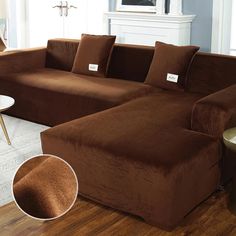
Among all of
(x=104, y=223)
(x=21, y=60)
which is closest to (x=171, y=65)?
(x=21, y=60)

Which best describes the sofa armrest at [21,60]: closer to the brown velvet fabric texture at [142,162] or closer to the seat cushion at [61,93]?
the seat cushion at [61,93]

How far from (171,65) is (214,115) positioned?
1.18m

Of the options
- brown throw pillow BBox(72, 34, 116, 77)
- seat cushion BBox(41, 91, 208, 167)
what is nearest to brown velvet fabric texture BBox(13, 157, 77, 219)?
seat cushion BBox(41, 91, 208, 167)

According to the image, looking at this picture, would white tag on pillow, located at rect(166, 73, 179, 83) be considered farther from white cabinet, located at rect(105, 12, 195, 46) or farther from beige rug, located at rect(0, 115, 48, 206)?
white cabinet, located at rect(105, 12, 195, 46)

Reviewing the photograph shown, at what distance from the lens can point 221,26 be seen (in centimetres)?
551

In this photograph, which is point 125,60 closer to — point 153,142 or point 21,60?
point 21,60

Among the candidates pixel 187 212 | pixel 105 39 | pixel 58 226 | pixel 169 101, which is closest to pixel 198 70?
pixel 169 101

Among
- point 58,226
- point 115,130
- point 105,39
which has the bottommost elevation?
point 58,226

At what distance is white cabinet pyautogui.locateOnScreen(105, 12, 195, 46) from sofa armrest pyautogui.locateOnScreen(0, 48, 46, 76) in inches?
56.5

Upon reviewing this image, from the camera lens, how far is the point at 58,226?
2.64m

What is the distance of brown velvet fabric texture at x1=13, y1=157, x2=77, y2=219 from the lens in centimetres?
226

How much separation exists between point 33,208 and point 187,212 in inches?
33.9

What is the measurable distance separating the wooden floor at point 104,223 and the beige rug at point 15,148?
0.28 m

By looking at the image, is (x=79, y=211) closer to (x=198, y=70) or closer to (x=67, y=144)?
(x=67, y=144)
